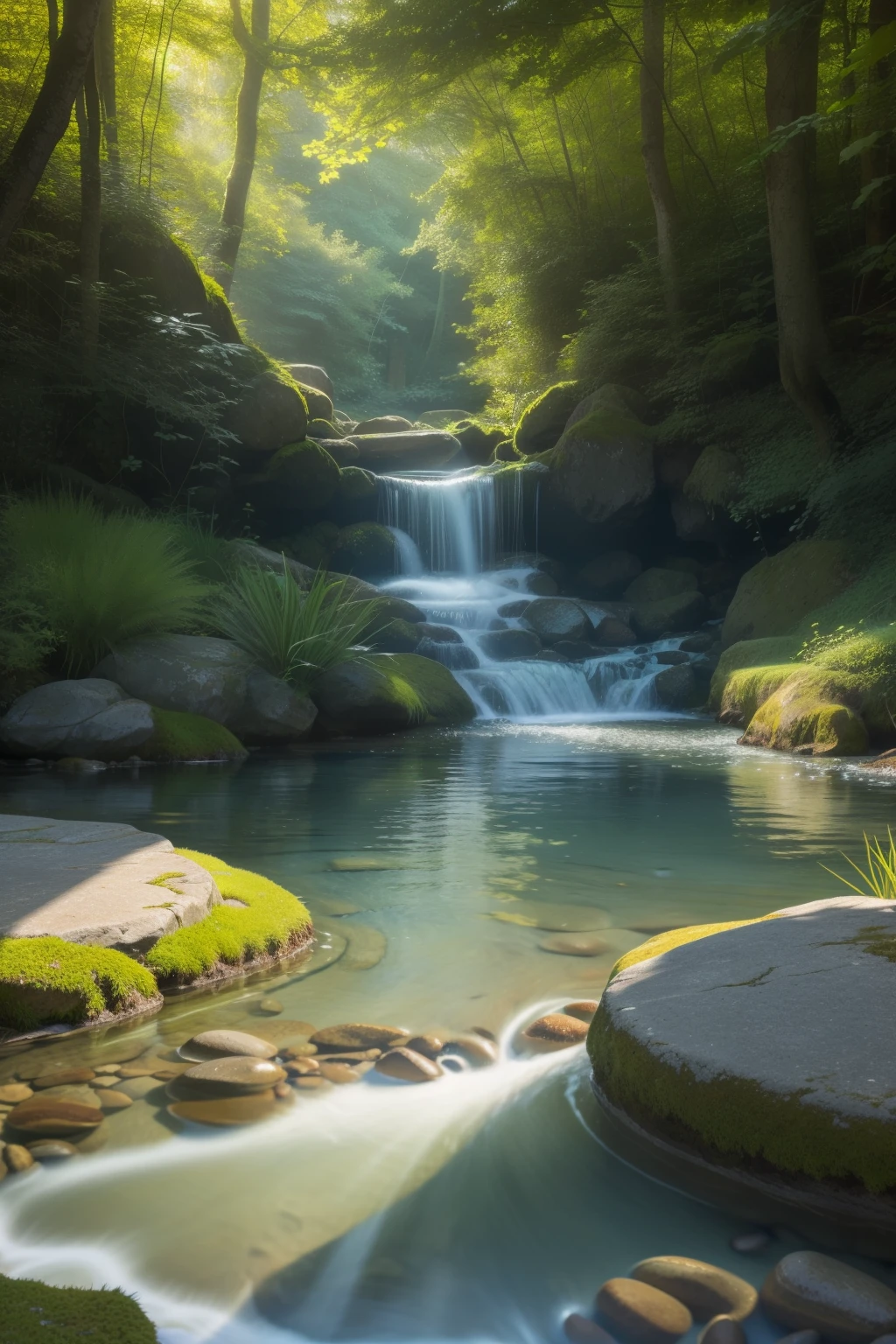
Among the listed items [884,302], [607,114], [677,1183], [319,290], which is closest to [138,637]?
[677,1183]

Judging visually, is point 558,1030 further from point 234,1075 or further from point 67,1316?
point 67,1316

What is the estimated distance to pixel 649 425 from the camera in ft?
57.3

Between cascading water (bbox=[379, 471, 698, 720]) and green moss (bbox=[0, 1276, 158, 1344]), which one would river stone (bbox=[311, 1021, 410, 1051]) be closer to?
green moss (bbox=[0, 1276, 158, 1344])

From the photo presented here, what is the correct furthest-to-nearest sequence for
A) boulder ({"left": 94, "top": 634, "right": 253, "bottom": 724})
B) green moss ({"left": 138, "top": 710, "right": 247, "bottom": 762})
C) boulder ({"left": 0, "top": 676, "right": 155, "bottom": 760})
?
boulder ({"left": 94, "top": 634, "right": 253, "bottom": 724}), green moss ({"left": 138, "top": 710, "right": 247, "bottom": 762}), boulder ({"left": 0, "top": 676, "right": 155, "bottom": 760})

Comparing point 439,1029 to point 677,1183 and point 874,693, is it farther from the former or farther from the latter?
point 874,693

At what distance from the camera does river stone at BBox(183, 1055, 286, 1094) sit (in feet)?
7.47

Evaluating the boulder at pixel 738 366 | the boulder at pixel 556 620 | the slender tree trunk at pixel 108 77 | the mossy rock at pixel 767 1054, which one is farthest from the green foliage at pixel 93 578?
the boulder at pixel 738 366

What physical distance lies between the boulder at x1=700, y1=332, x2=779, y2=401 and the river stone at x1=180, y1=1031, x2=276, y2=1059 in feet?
48.0

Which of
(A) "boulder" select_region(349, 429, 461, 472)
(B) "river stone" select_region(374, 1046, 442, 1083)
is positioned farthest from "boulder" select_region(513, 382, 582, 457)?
(B) "river stone" select_region(374, 1046, 442, 1083)

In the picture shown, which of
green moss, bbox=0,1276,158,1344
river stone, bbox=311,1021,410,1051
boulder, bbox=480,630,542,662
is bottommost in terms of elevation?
river stone, bbox=311,1021,410,1051

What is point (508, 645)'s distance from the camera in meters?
14.2

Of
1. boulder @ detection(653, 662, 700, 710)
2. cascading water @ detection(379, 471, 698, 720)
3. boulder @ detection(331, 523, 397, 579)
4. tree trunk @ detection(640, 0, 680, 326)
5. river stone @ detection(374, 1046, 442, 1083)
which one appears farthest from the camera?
boulder @ detection(331, 523, 397, 579)

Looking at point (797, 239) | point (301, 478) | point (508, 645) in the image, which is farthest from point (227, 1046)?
point (301, 478)

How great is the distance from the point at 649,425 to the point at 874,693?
9.58 m
